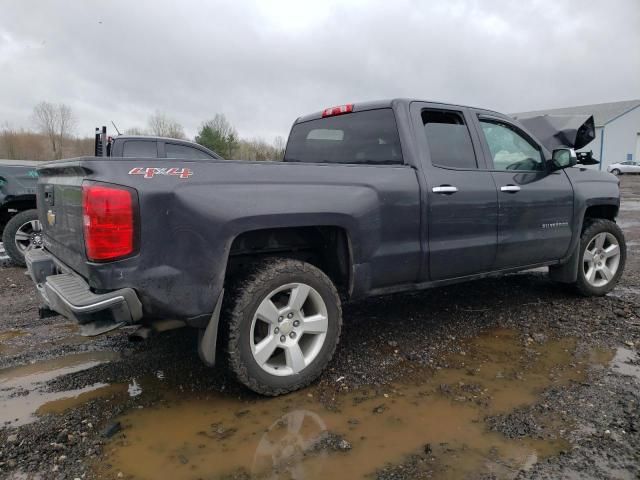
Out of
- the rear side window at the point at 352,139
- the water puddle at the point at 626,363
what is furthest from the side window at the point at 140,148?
the water puddle at the point at 626,363

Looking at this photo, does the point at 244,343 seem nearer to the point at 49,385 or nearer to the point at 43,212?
the point at 49,385

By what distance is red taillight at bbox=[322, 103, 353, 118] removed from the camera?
12.9ft

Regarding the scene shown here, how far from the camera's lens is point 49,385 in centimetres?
304

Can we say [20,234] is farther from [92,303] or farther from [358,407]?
[358,407]

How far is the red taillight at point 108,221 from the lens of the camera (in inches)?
90.1

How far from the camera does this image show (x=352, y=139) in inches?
151

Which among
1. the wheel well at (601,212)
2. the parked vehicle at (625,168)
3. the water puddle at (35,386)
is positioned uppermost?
the parked vehicle at (625,168)

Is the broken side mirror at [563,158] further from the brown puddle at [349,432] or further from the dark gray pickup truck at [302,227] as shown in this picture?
the brown puddle at [349,432]

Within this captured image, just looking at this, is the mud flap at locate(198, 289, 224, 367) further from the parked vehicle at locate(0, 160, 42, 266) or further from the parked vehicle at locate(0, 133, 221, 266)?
the parked vehicle at locate(0, 160, 42, 266)

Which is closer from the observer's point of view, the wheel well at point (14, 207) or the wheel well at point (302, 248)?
the wheel well at point (302, 248)

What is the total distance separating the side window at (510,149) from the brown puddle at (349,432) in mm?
1795

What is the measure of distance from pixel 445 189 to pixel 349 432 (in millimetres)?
1868

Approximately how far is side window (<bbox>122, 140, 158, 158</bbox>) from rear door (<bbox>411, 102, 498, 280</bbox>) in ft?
15.4

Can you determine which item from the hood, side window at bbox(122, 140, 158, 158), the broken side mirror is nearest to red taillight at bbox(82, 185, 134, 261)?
the broken side mirror
